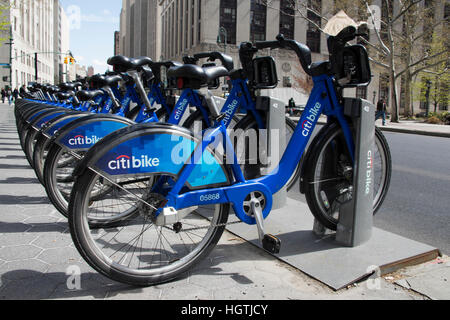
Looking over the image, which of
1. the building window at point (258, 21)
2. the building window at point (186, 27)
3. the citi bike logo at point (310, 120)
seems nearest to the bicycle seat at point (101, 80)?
the citi bike logo at point (310, 120)

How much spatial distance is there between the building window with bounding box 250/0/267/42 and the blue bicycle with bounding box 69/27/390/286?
2258 inches

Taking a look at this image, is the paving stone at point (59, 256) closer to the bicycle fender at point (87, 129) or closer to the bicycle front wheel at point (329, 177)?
the bicycle fender at point (87, 129)

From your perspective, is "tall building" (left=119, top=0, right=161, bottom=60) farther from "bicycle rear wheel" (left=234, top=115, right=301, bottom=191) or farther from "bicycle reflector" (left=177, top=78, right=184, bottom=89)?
"bicycle reflector" (left=177, top=78, right=184, bottom=89)

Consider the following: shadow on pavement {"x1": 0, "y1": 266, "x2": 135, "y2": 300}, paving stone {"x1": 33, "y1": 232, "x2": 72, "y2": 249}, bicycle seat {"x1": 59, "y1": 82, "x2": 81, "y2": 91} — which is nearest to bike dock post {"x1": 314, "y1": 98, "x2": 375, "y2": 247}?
shadow on pavement {"x1": 0, "y1": 266, "x2": 135, "y2": 300}

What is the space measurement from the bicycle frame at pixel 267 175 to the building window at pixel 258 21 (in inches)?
2263

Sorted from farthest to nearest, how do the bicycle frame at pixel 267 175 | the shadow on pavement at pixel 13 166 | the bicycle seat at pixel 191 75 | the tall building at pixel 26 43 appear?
the tall building at pixel 26 43 → the shadow on pavement at pixel 13 166 → the bicycle seat at pixel 191 75 → the bicycle frame at pixel 267 175

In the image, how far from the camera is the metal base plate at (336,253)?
281 centimetres

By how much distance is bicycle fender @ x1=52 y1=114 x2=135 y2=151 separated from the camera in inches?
145

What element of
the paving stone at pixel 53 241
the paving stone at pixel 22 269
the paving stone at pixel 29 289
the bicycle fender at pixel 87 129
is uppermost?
the bicycle fender at pixel 87 129

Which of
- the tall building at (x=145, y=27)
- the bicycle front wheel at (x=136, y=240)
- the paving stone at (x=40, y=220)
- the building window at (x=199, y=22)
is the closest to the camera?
the bicycle front wheel at (x=136, y=240)

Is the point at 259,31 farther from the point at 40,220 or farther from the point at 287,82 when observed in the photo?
the point at 40,220

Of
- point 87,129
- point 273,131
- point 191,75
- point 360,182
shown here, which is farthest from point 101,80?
point 360,182

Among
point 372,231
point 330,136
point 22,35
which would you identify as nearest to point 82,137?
point 330,136

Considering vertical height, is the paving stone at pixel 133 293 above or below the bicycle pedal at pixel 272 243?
below
